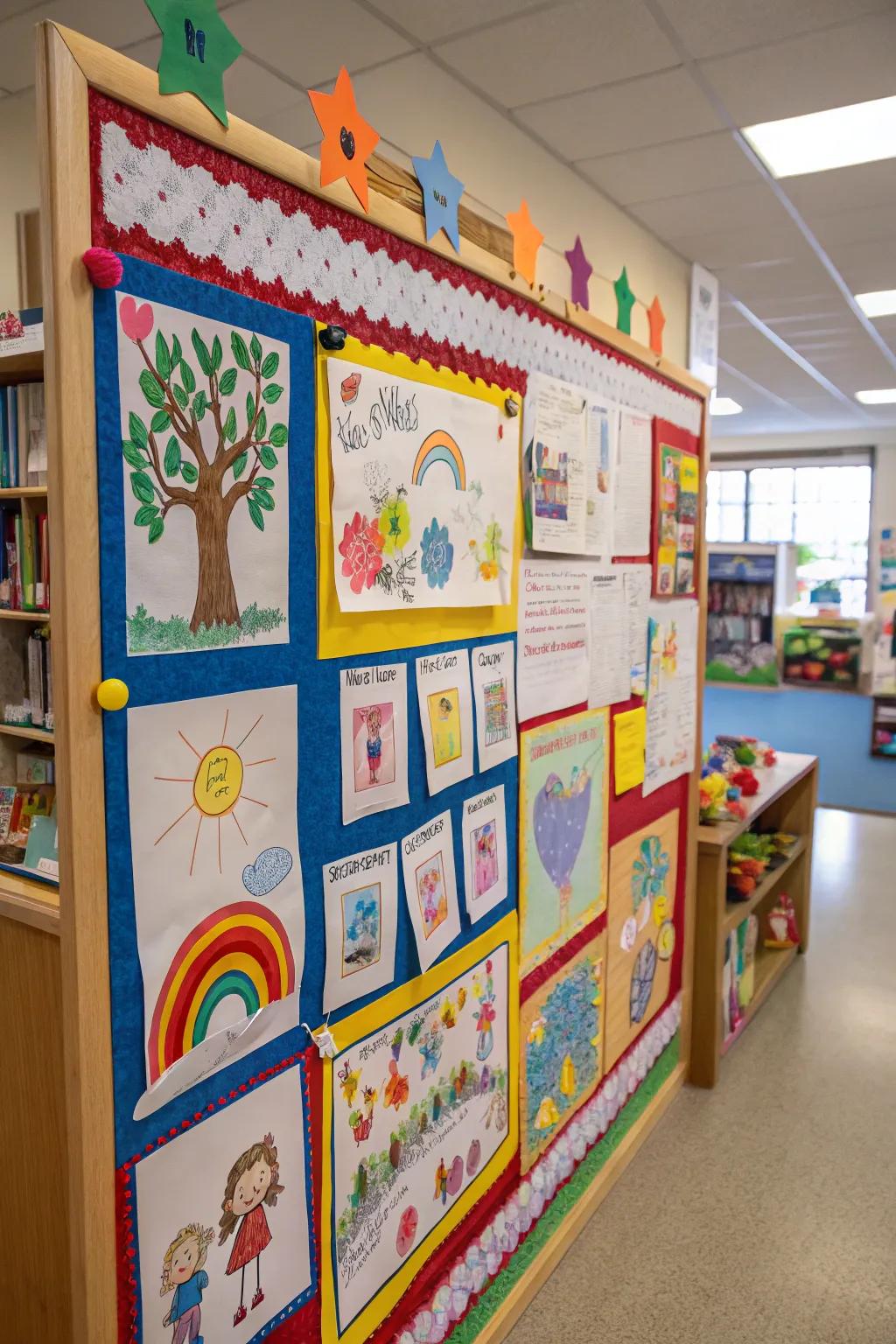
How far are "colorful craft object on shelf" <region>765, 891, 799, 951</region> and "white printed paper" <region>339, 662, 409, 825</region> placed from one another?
2932mm

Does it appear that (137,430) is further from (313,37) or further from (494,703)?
(313,37)

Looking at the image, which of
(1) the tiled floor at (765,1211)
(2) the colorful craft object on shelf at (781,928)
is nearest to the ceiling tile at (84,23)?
(1) the tiled floor at (765,1211)

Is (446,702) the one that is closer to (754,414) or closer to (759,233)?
(759,233)

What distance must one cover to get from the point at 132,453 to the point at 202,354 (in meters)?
0.17

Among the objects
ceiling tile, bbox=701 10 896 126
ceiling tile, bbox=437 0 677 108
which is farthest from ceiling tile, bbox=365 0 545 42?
ceiling tile, bbox=701 10 896 126

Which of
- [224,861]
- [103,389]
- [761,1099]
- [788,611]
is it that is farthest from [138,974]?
[788,611]

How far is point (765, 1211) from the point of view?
2518mm

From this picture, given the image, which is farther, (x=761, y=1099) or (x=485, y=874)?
(x=761, y=1099)

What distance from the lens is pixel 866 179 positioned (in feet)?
11.8

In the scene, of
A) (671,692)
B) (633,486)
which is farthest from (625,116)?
(671,692)

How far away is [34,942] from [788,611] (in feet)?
27.5

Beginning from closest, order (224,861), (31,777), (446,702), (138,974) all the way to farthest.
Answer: (138,974) < (224,861) < (446,702) < (31,777)

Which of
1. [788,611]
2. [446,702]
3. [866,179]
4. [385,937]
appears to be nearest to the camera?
[385,937]

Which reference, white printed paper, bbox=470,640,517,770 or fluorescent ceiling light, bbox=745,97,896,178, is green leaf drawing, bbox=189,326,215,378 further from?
fluorescent ceiling light, bbox=745,97,896,178
